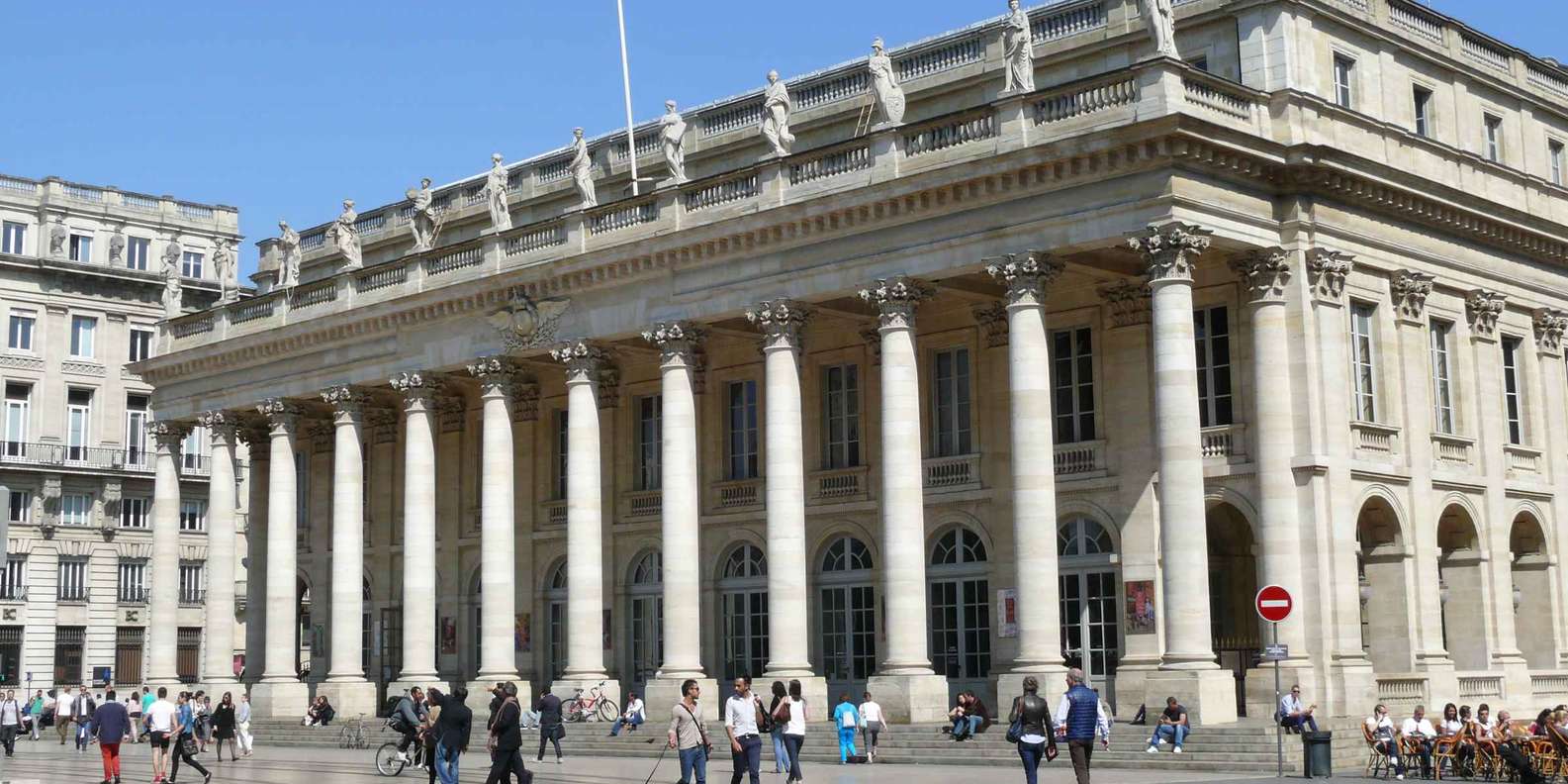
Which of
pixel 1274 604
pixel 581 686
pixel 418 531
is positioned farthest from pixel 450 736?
pixel 418 531

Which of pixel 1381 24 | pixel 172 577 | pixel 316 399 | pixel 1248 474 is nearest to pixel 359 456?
pixel 316 399

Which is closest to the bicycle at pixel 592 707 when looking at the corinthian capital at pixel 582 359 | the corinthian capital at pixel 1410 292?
the corinthian capital at pixel 582 359

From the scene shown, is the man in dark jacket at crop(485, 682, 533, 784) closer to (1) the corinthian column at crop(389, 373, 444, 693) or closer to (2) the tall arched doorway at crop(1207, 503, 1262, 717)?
(2) the tall arched doorway at crop(1207, 503, 1262, 717)

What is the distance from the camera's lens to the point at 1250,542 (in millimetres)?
36438

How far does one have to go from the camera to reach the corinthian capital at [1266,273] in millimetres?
33188

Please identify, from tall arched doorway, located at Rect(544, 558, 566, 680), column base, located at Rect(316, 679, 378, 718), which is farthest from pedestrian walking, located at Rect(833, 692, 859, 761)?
column base, located at Rect(316, 679, 378, 718)

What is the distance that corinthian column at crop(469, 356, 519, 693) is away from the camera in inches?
1665

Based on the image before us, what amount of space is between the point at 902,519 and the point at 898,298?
410 cm

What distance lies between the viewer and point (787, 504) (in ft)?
120

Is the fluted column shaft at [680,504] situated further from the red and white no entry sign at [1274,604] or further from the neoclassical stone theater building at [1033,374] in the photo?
the red and white no entry sign at [1274,604]

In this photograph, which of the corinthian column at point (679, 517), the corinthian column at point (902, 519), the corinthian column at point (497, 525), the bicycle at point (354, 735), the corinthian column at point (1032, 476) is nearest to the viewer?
the corinthian column at point (1032, 476)

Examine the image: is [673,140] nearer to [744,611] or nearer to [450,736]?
[744,611]

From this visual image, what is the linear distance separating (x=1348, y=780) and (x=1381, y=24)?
17027 millimetres

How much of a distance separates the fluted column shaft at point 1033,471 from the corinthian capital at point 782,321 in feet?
17.8
